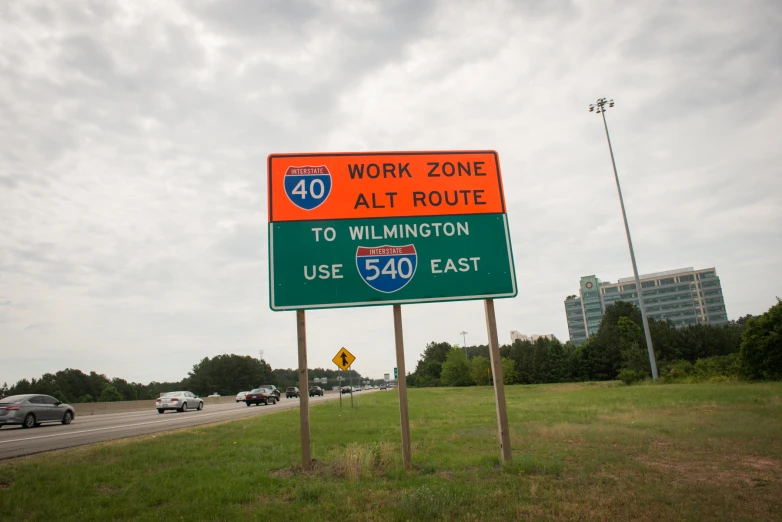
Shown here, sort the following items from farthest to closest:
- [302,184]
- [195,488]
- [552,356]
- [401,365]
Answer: [552,356] → [302,184] → [401,365] → [195,488]

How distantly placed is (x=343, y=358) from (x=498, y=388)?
18294 mm

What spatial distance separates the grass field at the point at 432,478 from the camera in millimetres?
5777

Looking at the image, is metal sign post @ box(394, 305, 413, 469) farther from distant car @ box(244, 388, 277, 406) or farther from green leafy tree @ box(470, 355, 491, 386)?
green leafy tree @ box(470, 355, 491, 386)

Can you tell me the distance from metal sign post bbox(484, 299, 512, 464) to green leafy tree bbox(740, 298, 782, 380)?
90.6 feet

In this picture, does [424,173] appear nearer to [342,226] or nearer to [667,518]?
[342,226]

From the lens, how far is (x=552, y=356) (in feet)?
303

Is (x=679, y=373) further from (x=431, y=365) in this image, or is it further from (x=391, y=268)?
(x=431, y=365)

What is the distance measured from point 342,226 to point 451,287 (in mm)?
2337

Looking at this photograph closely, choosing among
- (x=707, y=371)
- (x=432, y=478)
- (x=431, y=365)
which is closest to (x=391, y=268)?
(x=432, y=478)

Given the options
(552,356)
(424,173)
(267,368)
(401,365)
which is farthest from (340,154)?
(267,368)

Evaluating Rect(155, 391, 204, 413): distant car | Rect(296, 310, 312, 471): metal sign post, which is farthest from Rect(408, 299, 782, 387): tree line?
Rect(296, 310, 312, 471): metal sign post

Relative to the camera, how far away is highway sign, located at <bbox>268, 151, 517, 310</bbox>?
28.9ft

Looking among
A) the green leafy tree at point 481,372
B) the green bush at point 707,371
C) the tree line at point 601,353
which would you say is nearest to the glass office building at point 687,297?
the tree line at point 601,353

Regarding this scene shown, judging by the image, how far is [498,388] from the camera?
856 centimetres
